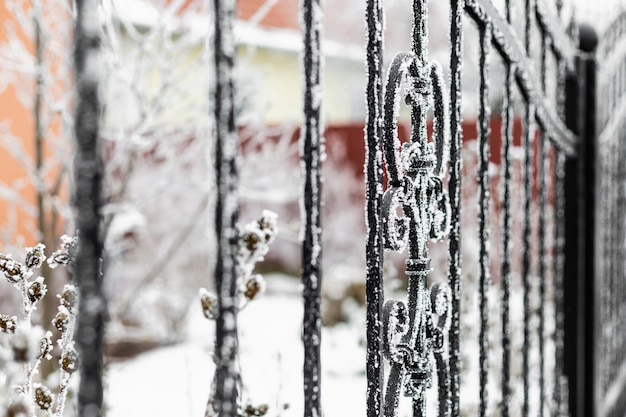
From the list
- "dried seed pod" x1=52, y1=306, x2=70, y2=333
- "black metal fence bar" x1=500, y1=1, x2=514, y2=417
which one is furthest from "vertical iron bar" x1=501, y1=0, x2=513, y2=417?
"dried seed pod" x1=52, y1=306, x2=70, y2=333

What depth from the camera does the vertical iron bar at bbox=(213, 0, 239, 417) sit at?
590mm

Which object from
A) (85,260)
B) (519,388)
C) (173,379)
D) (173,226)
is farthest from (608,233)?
(173,226)

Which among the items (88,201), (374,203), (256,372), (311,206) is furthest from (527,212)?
(256,372)

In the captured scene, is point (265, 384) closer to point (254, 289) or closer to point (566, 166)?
point (566, 166)

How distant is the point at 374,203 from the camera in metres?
0.84

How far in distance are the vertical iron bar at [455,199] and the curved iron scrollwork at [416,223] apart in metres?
0.03

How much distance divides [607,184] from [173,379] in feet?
7.31

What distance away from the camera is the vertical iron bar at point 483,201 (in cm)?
121

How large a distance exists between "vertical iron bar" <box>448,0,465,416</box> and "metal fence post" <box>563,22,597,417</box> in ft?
4.12

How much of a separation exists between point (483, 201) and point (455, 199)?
4.2 inches

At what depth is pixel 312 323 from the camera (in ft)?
2.44

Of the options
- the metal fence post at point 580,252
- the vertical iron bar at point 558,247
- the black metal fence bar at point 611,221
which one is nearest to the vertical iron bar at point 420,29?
the vertical iron bar at point 558,247

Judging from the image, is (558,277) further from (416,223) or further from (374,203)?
(374,203)

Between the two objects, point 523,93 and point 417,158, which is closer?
point 417,158
